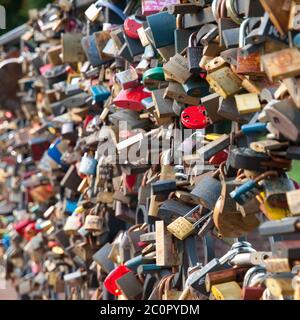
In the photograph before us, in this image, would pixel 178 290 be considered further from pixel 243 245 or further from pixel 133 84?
pixel 133 84

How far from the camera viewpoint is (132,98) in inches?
139

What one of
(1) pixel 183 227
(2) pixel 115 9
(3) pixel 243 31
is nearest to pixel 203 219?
(1) pixel 183 227

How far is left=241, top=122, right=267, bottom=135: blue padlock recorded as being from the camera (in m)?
2.38

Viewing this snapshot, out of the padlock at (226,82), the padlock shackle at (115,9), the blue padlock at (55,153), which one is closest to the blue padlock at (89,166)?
the padlock shackle at (115,9)

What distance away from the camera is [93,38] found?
13.7ft

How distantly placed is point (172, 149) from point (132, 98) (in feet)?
1.36

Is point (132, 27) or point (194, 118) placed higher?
point (132, 27)

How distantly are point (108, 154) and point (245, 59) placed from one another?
1.59m

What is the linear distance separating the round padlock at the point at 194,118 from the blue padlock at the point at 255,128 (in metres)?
0.53

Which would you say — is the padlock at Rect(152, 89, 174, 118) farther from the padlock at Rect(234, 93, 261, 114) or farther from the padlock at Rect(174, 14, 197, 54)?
the padlock at Rect(234, 93, 261, 114)

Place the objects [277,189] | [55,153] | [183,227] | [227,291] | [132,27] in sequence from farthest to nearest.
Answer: [55,153]
[132,27]
[183,227]
[227,291]
[277,189]

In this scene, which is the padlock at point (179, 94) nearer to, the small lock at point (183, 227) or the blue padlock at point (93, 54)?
the small lock at point (183, 227)

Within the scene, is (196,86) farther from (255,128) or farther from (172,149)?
(255,128)
